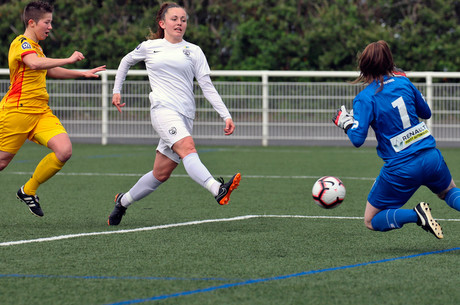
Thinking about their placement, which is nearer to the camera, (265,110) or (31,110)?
(31,110)

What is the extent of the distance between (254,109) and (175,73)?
42.6ft

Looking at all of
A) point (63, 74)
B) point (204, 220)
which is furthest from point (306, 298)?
point (63, 74)

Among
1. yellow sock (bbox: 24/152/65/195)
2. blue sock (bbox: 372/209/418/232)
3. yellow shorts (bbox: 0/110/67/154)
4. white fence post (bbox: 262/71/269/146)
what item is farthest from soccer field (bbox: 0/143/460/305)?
white fence post (bbox: 262/71/269/146)

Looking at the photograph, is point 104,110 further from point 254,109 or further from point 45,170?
point 45,170

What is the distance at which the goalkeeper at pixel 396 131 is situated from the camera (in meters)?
6.30

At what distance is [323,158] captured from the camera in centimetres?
1677

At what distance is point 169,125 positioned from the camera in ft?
24.8

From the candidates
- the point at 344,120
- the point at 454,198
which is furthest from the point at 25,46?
the point at 454,198

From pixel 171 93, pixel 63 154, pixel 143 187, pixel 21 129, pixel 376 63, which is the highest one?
pixel 376 63

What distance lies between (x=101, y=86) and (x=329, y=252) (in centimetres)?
1509

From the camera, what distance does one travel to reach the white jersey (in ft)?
25.3

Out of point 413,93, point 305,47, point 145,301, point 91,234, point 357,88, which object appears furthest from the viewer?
point 305,47

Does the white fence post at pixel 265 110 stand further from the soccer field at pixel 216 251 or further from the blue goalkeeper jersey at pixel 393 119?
the blue goalkeeper jersey at pixel 393 119

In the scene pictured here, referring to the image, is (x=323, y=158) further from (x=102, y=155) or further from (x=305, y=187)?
(x=305, y=187)
